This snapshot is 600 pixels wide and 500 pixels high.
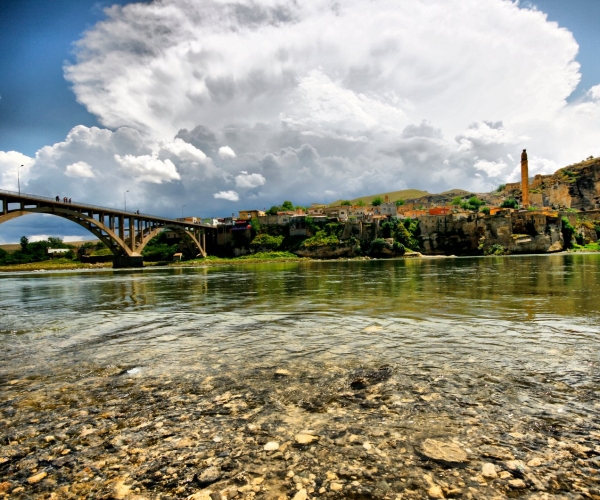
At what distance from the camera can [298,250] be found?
117 m

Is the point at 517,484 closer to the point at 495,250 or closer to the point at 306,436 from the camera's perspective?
the point at 306,436

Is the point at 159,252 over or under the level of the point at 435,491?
over

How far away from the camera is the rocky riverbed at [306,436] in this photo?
9.66ft

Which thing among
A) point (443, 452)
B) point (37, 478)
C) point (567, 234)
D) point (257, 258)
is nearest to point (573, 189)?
point (567, 234)

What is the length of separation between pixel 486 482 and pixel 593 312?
11348mm

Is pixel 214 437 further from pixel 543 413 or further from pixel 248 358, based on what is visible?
pixel 543 413

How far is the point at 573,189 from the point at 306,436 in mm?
186187

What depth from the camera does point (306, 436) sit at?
3.74 metres

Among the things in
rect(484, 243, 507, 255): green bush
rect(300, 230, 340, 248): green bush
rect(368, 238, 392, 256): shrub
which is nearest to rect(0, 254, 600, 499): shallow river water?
rect(368, 238, 392, 256): shrub

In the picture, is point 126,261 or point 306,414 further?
point 126,261

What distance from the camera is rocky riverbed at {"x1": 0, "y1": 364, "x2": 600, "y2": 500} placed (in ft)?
9.66

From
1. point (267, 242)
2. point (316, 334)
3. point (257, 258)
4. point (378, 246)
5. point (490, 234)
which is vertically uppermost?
point (267, 242)

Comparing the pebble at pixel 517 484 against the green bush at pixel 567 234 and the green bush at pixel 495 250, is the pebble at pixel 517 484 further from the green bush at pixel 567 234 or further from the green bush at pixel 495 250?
the green bush at pixel 567 234

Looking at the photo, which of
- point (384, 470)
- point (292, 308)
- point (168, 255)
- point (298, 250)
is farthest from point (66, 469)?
point (168, 255)
